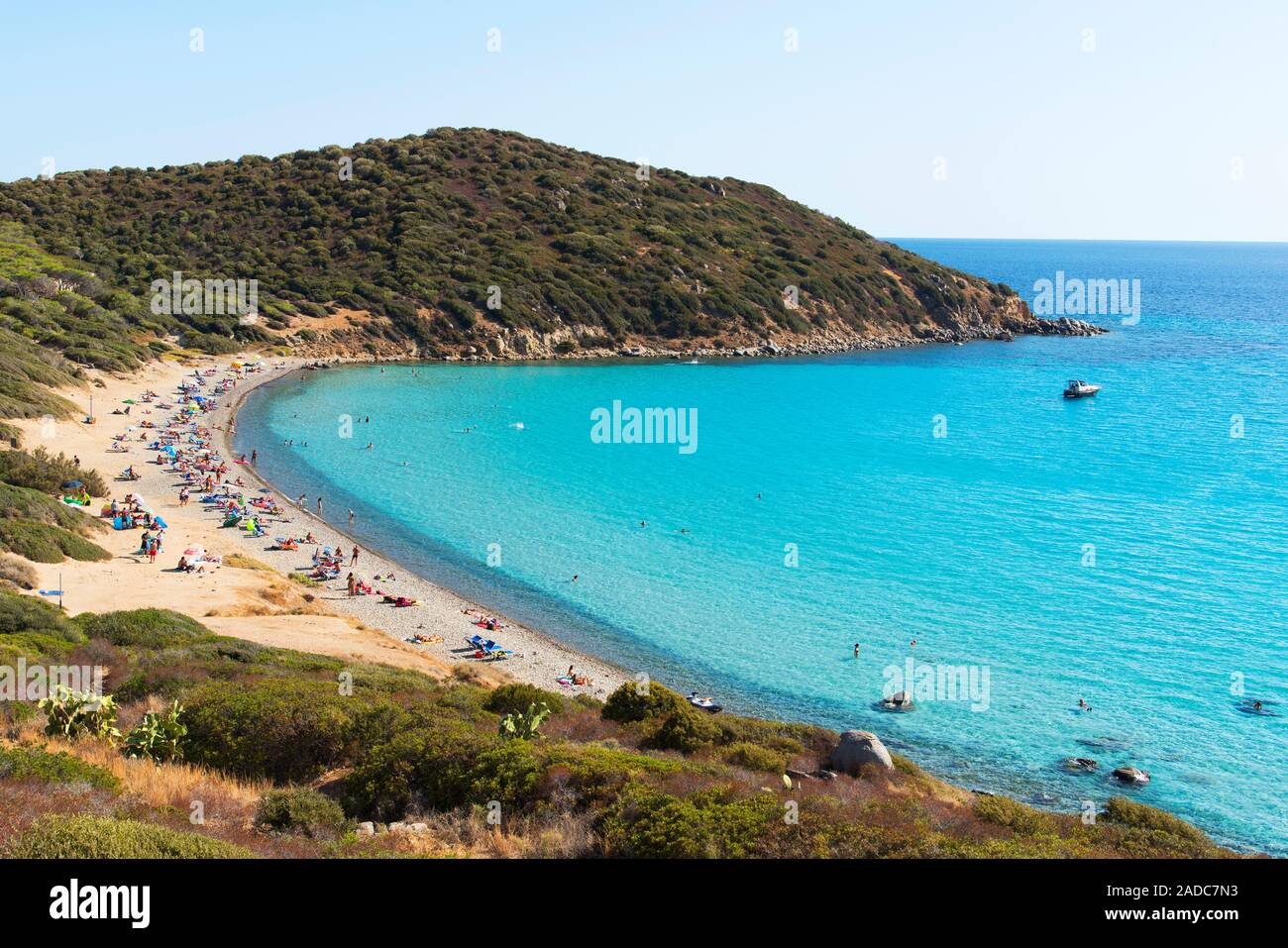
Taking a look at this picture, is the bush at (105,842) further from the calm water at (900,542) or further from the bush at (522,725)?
the calm water at (900,542)

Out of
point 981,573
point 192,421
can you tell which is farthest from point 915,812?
point 192,421

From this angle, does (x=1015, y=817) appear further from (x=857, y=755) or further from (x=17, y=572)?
(x=17, y=572)

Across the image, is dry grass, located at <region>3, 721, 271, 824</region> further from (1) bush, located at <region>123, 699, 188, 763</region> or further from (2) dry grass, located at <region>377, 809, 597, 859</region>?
(2) dry grass, located at <region>377, 809, 597, 859</region>

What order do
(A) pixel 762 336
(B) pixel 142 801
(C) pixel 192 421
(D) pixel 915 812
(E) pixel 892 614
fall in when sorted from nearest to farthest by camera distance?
(B) pixel 142 801, (D) pixel 915 812, (E) pixel 892 614, (C) pixel 192 421, (A) pixel 762 336

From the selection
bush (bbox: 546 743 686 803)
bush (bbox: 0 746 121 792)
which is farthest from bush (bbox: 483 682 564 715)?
bush (bbox: 0 746 121 792)

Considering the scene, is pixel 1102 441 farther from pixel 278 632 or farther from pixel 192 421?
pixel 192 421
